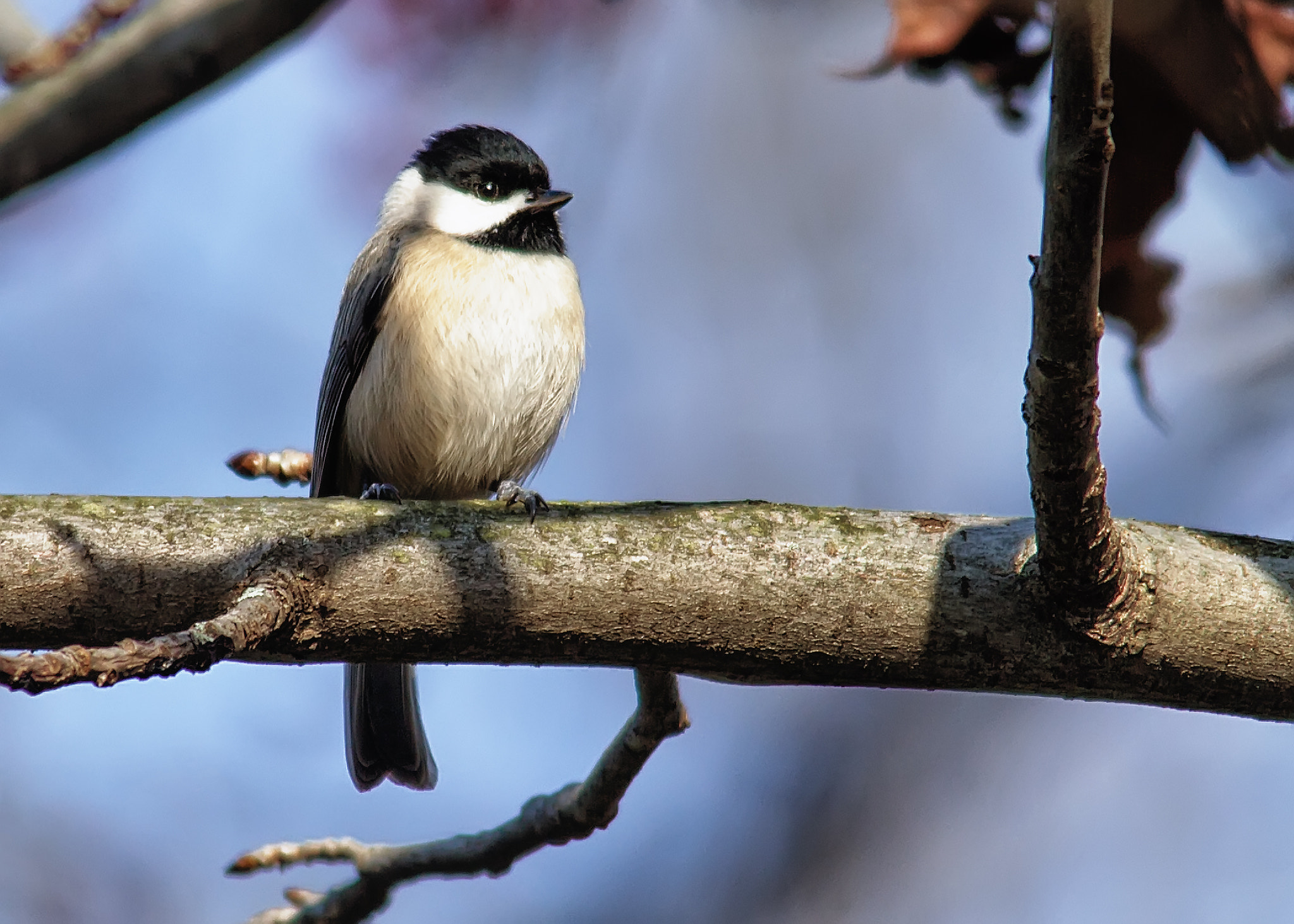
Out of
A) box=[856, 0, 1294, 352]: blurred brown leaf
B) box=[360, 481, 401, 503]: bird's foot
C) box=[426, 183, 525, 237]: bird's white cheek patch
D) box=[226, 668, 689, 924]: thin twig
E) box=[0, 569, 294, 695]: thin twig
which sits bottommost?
box=[0, 569, 294, 695]: thin twig

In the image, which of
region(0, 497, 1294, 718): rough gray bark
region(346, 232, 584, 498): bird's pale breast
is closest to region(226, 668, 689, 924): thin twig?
region(0, 497, 1294, 718): rough gray bark

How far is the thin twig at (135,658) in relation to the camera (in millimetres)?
1381

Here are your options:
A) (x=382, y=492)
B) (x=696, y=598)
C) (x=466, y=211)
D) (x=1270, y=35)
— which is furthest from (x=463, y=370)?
(x=1270, y=35)

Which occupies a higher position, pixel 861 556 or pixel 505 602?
pixel 861 556

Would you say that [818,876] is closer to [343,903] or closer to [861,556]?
[343,903]

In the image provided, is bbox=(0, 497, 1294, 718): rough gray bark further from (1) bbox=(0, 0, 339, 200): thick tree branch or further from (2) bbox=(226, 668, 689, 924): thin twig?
(1) bbox=(0, 0, 339, 200): thick tree branch

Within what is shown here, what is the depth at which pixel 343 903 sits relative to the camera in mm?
2840

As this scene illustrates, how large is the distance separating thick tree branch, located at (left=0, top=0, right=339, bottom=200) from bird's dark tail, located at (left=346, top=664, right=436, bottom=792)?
7.94 feet

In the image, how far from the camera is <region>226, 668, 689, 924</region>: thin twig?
2.56 metres

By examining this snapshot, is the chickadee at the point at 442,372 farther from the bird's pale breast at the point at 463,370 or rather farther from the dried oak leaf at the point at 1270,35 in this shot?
the dried oak leaf at the point at 1270,35

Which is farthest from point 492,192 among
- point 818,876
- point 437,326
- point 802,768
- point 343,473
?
point 818,876

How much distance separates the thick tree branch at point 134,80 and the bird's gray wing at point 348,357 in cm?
241

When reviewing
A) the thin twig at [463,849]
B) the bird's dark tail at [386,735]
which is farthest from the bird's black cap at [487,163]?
the thin twig at [463,849]

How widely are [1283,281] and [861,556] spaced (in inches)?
29.8
